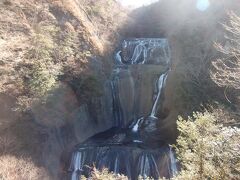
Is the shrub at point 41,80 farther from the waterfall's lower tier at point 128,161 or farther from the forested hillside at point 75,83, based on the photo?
the waterfall's lower tier at point 128,161

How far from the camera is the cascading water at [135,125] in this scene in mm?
18438

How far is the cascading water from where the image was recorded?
18.4 meters

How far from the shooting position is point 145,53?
29422 millimetres

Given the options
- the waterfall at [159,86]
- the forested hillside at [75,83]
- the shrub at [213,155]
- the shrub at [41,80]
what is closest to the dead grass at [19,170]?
the forested hillside at [75,83]

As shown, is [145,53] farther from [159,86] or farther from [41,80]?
[41,80]

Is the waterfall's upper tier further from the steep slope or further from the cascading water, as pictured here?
the steep slope

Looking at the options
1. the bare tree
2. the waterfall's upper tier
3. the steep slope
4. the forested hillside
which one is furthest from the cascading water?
the bare tree

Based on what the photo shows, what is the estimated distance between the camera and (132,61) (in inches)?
1145

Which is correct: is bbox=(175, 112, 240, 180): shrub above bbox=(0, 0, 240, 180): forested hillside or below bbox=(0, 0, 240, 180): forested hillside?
below

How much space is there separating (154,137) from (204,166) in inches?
509

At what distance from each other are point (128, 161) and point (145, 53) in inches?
523

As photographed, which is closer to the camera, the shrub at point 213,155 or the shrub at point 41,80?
the shrub at point 213,155

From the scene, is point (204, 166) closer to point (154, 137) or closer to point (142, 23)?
point (154, 137)

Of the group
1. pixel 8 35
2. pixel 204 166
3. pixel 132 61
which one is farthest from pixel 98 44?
pixel 204 166
